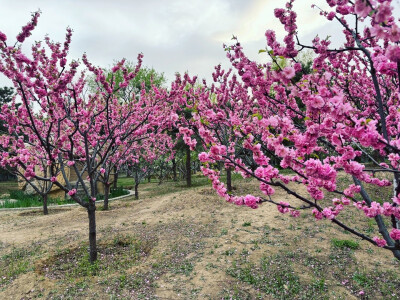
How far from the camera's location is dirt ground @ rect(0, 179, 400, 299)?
4297mm

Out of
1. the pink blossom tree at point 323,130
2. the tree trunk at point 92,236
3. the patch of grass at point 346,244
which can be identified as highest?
the pink blossom tree at point 323,130

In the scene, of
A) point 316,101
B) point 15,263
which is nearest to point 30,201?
point 15,263

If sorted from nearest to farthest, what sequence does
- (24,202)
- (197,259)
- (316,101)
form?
(316,101)
(197,259)
(24,202)

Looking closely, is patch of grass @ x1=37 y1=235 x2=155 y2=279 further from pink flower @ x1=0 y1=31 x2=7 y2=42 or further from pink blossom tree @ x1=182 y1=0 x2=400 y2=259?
pink flower @ x1=0 y1=31 x2=7 y2=42

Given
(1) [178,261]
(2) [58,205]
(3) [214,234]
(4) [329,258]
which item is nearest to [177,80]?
(3) [214,234]

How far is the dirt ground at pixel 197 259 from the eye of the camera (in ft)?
14.1

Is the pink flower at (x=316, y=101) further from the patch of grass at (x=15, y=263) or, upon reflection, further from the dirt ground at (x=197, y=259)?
the patch of grass at (x=15, y=263)

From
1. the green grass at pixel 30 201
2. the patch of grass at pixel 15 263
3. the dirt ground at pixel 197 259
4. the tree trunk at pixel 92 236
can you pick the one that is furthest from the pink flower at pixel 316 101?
the green grass at pixel 30 201

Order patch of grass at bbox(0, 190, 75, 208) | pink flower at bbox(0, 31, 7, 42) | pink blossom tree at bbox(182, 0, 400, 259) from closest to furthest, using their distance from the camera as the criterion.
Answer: pink blossom tree at bbox(182, 0, 400, 259) < pink flower at bbox(0, 31, 7, 42) < patch of grass at bbox(0, 190, 75, 208)

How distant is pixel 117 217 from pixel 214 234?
4.36 metres

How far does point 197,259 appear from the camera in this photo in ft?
17.5

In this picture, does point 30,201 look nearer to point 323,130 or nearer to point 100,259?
point 100,259

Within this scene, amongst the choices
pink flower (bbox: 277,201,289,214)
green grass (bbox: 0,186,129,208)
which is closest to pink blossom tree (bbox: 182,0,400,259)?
pink flower (bbox: 277,201,289,214)

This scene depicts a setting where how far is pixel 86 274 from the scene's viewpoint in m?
5.07
